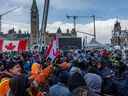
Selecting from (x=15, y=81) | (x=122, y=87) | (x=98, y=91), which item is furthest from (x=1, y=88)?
(x=122, y=87)

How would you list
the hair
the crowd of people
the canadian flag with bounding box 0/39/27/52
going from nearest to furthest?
1. the crowd of people
2. the hair
3. the canadian flag with bounding box 0/39/27/52

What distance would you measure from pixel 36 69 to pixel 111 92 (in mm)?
2497

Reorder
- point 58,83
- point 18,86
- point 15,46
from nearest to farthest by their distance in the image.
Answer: point 18,86 → point 58,83 → point 15,46

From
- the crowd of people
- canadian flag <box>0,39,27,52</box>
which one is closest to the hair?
the crowd of people

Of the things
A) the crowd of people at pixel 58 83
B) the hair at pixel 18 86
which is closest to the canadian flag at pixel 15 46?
the crowd of people at pixel 58 83


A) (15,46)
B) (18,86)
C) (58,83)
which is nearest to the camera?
(18,86)

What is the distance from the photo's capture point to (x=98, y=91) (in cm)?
1024

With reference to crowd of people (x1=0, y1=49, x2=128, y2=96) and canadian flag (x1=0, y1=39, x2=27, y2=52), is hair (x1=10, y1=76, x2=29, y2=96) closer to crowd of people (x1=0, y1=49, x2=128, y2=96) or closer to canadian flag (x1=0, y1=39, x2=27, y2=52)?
crowd of people (x1=0, y1=49, x2=128, y2=96)

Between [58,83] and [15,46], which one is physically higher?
[58,83]

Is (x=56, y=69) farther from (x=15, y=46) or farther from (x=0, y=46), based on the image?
(x=15, y=46)

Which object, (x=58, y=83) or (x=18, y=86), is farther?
(x=58, y=83)

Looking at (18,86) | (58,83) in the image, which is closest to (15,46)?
(58,83)

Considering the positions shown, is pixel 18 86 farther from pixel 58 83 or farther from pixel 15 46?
pixel 15 46

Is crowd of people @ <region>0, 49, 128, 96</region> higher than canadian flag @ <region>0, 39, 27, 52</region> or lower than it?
higher
